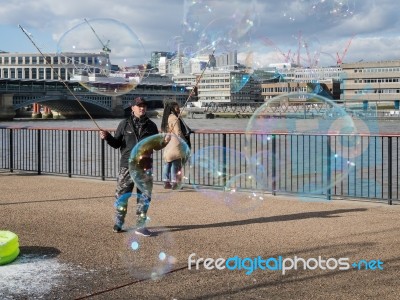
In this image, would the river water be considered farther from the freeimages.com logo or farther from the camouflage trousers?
the freeimages.com logo

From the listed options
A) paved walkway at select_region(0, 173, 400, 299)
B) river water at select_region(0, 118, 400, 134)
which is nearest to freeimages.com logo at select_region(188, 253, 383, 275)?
paved walkway at select_region(0, 173, 400, 299)

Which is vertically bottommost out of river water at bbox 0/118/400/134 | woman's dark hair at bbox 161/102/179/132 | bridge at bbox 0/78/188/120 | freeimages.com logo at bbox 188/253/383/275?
freeimages.com logo at bbox 188/253/383/275

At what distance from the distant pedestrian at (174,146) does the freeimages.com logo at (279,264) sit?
12.6 ft

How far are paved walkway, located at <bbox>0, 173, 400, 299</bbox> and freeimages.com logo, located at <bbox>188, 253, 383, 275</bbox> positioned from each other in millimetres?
33

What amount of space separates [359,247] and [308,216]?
1885mm

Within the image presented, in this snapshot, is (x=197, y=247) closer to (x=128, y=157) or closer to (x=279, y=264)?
(x=279, y=264)

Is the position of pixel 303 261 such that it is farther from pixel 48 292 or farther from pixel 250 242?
pixel 48 292

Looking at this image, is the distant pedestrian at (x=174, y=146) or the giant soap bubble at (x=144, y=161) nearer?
the giant soap bubble at (x=144, y=161)

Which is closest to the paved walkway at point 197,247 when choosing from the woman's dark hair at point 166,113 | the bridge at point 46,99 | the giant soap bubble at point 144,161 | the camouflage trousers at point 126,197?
the camouflage trousers at point 126,197

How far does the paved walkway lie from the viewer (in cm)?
462

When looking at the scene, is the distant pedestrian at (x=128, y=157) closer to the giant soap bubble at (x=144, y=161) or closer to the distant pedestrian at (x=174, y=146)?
the giant soap bubble at (x=144, y=161)

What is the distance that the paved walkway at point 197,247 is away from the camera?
4.62 metres

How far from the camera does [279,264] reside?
528cm

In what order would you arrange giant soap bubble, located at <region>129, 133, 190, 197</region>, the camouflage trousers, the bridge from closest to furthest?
giant soap bubble, located at <region>129, 133, 190, 197</region> < the camouflage trousers < the bridge
